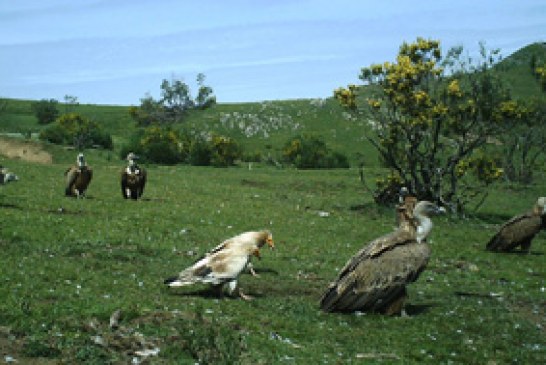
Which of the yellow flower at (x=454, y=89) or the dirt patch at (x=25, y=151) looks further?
the dirt patch at (x=25, y=151)

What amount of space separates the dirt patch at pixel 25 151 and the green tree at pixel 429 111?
27245mm

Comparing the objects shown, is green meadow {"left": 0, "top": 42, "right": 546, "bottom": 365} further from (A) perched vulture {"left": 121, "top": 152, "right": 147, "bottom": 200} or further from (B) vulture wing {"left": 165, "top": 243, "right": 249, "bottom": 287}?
(A) perched vulture {"left": 121, "top": 152, "right": 147, "bottom": 200}

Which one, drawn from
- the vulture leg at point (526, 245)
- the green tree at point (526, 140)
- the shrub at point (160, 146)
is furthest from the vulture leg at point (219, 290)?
the shrub at point (160, 146)

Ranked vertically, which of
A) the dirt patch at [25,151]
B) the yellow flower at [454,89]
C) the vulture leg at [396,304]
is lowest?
the vulture leg at [396,304]

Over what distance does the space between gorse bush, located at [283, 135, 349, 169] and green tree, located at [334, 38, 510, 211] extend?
31.4 m

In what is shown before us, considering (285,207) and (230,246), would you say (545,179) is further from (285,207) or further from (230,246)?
(230,246)

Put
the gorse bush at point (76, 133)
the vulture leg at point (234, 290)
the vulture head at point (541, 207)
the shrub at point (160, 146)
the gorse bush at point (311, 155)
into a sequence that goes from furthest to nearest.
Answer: the gorse bush at point (76, 133) < the gorse bush at point (311, 155) < the shrub at point (160, 146) < the vulture head at point (541, 207) < the vulture leg at point (234, 290)

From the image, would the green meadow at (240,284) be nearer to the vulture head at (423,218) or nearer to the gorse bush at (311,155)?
the vulture head at (423,218)

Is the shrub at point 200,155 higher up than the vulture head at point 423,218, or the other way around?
the shrub at point 200,155

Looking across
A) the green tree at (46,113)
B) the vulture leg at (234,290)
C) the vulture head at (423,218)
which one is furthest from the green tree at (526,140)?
the green tree at (46,113)

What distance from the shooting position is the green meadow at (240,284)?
31.9ft

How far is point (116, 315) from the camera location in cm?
1034

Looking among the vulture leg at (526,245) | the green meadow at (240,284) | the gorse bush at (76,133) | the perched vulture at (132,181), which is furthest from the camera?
the gorse bush at (76,133)

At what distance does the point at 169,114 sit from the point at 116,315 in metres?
117
